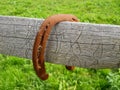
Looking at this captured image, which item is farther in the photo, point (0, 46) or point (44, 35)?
point (0, 46)

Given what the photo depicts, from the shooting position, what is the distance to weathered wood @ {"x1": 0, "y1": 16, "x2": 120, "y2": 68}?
173 centimetres

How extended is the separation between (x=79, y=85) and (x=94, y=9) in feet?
17.2

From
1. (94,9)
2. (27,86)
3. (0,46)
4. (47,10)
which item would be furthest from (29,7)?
(0,46)

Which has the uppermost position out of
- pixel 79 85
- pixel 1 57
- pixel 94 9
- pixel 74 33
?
pixel 94 9

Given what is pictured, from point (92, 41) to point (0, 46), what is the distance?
71cm

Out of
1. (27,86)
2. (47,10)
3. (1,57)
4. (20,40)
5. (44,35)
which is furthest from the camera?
(47,10)

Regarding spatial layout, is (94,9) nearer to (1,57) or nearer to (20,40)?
(1,57)

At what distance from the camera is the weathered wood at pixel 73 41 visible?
1.73m

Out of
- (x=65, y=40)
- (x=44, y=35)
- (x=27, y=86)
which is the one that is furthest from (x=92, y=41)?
(x=27, y=86)

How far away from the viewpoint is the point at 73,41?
179 centimetres

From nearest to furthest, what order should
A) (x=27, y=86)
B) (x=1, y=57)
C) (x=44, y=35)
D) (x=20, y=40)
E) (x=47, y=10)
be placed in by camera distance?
(x=44, y=35) → (x=20, y=40) → (x=27, y=86) → (x=1, y=57) → (x=47, y=10)

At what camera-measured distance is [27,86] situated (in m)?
4.03

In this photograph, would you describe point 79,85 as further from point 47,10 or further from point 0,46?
point 47,10

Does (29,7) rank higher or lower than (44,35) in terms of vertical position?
higher
